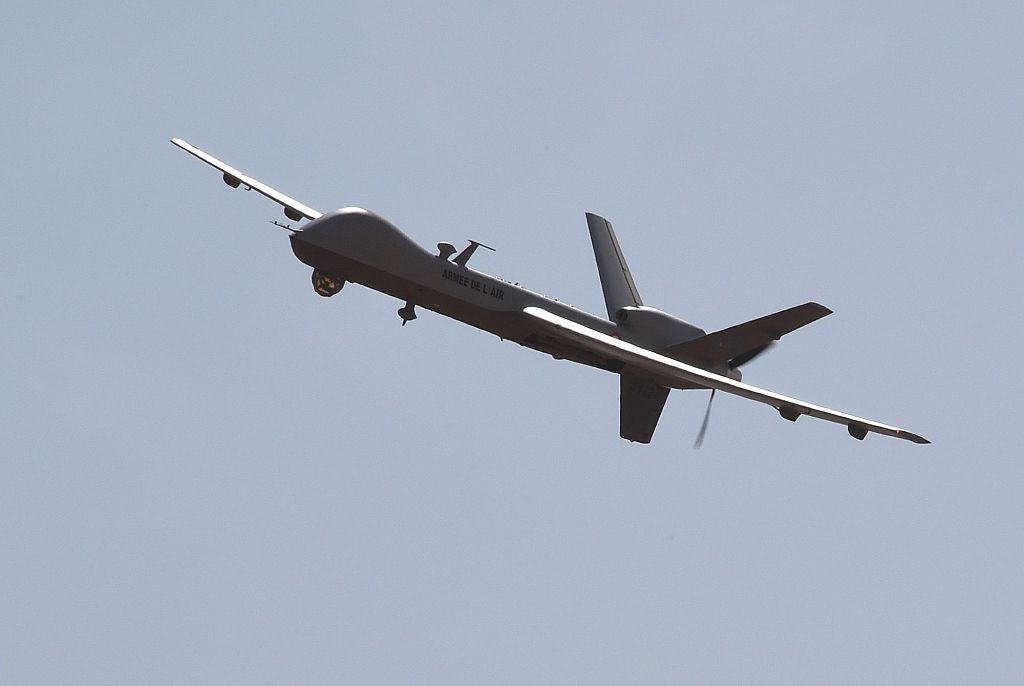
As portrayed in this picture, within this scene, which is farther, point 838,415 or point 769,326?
point 769,326

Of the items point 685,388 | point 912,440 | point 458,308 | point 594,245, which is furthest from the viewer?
point 594,245

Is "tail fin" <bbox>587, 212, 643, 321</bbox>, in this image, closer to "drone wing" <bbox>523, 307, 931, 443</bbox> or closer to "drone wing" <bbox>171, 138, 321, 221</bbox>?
"drone wing" <bbox>523, 307, 931, 443</bbox>

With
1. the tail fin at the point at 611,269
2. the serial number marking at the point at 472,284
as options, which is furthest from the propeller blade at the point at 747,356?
the serial number marking at the point at 472,284

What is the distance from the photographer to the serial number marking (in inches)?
2140

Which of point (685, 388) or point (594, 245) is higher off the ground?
point (594, 245)

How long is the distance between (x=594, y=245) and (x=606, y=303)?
3896mm

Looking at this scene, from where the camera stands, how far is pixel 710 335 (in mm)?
58031

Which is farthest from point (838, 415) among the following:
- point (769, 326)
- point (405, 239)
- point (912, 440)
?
point (405, 239)

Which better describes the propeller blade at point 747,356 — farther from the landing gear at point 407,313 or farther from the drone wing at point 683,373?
the landing gear at point 407,313

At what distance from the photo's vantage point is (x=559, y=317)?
2199 inches

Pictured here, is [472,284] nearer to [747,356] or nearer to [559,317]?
[559,317]

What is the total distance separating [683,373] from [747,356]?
695cm

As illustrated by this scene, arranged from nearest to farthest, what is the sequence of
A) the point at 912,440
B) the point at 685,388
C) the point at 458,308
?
the point at 912,440, the point at 458,308, the point at 685,388

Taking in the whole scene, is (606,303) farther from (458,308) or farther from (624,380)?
(458,308)
